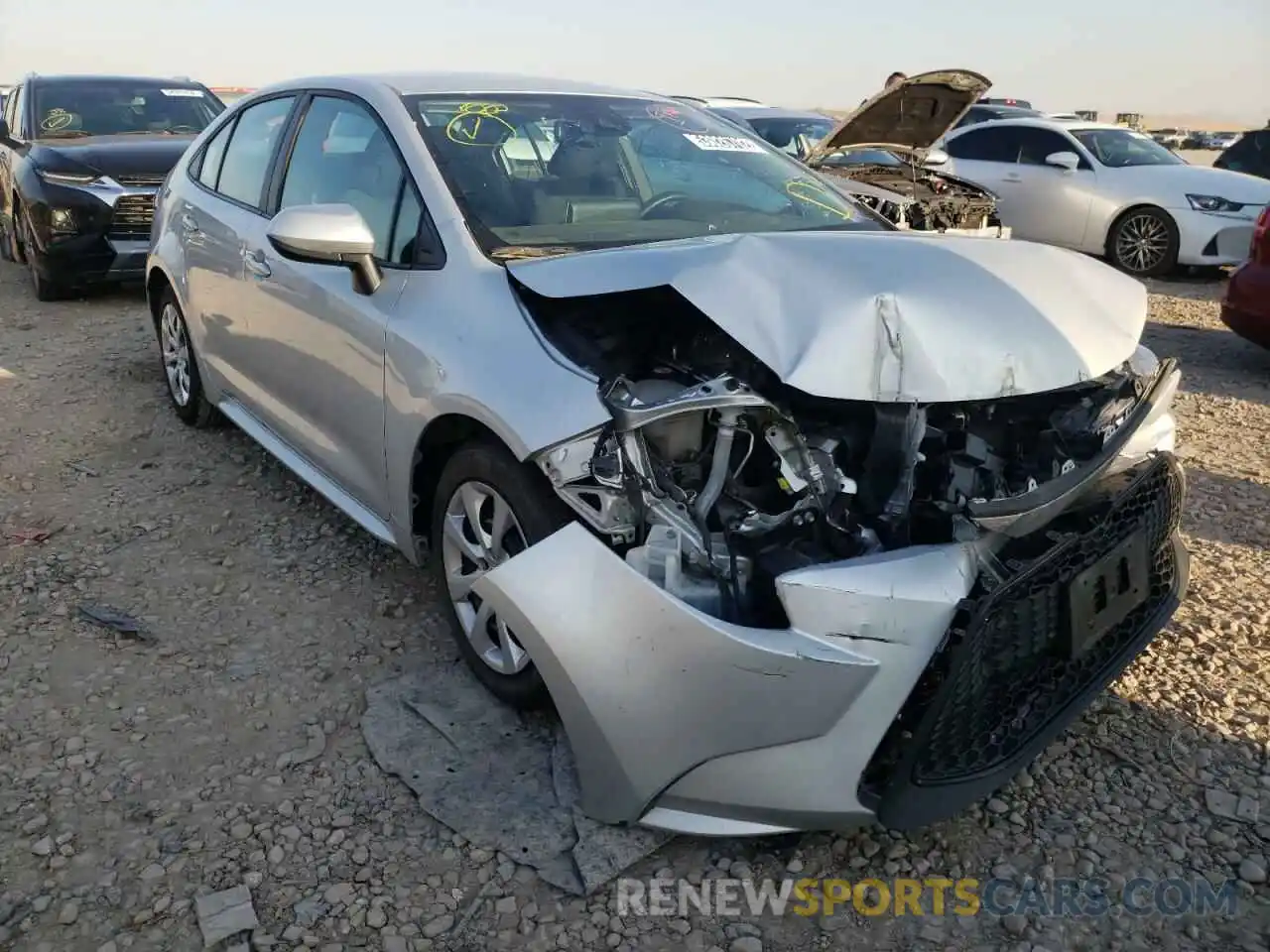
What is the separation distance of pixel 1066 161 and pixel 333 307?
8.69 metres

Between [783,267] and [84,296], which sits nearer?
[783,267]

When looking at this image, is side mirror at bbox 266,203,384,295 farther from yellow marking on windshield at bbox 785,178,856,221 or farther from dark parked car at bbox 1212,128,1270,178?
dark parked car at bbox 1212,128,1270,178

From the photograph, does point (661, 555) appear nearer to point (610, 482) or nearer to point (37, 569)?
point (610, 482)

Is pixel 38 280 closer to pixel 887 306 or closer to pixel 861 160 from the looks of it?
pixel 861 160

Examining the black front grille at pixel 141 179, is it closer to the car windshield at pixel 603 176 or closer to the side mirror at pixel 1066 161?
the car windshield at pixel 603 176

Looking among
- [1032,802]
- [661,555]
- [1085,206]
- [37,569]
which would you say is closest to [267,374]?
[37,569]

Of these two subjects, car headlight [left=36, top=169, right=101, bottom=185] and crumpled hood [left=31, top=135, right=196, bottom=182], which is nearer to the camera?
car headlight [left=36, top=169, right=101, bottom=185]

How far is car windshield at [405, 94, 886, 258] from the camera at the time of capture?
2.95 m

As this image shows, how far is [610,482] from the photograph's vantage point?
2246mm

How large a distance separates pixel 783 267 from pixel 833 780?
1143 millimetres

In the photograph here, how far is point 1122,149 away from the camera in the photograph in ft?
32.5

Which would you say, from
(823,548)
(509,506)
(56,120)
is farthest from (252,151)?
(56,120)

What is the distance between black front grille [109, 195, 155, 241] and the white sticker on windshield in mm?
5617

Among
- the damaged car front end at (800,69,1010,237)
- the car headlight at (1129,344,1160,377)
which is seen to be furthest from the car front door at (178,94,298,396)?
the damaged car front end at (800,69,1010,237)
